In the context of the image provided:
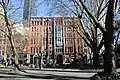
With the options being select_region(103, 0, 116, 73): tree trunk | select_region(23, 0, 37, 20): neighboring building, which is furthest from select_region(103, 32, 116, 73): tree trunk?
select_region(23, 0, 37, 20): neighboring building

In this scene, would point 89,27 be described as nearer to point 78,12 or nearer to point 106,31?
point 78,12

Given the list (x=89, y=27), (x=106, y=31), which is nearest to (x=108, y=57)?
(x=106, y=31)

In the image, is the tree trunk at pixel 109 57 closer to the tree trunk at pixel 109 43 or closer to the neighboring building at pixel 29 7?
the tree trunk at pixel 109 43

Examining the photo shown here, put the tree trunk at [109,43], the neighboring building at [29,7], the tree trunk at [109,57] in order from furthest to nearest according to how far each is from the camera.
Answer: the neighboring building at [29,7], the tree trunk at [109,57], the tree trunk at [109,43]

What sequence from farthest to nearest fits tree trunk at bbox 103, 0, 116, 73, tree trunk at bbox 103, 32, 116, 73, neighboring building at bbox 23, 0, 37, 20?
neighboring building at bbox 23, 0, 37, 20, tree trunk at bbox 103, 32, 116, 73, tree trunk at bbox 103, 0, 116, 73

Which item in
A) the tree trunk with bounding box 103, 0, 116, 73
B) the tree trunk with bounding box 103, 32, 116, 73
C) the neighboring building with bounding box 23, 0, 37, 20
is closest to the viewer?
the tree trunk with bounding box 103, 0, 116, 73

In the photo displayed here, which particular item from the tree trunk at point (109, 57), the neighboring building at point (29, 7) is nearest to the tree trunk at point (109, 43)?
the tree trunk at point (109, 57)

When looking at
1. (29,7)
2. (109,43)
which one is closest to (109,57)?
(109,43)

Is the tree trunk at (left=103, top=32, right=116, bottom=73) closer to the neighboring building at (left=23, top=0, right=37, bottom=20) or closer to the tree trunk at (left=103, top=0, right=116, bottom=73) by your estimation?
the tree trunk at (left=103, top=0, right=116, bottom=73)

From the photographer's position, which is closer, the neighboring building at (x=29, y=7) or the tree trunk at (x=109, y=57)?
the tree trunk at (x=109, y=57)

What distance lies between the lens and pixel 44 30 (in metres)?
122

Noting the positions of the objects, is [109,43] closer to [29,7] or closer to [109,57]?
[109,57]

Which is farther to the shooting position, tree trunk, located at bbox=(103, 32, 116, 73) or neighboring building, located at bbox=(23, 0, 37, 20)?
neighboring building, located at bbox=(23, 0, 37, 20)

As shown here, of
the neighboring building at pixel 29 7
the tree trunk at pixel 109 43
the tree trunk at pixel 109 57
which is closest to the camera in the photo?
the tree trunk at pixel 109 43
